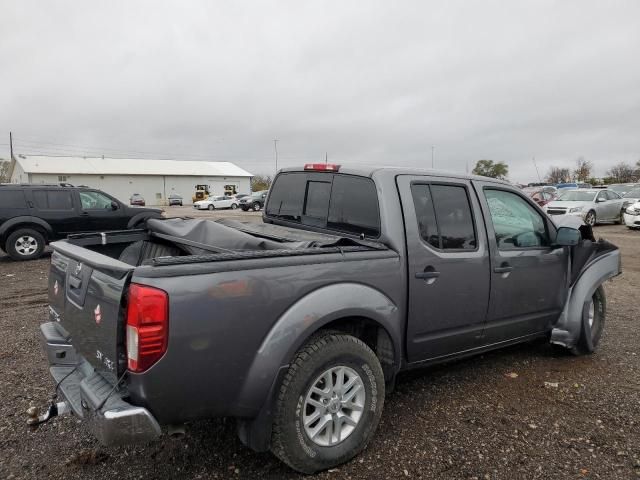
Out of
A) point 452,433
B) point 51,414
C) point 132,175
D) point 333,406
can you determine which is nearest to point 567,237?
point 452,433

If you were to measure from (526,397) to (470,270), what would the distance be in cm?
116

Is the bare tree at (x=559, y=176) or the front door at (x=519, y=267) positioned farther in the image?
the bare tree at (x=559, y=176)

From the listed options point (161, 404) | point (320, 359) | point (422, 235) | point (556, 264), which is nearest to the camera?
point (161, 404)

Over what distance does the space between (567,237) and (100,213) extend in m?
10.5

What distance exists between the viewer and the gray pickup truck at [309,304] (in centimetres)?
226

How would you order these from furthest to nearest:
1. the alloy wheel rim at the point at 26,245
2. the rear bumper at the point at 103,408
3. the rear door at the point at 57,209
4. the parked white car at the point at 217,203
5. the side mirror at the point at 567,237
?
1. the parked white car at the point at 217,203
2. the rear door at the point at 57,209
3. the alloy wheel rim at the point at 26,245
4. the side mirror at the point at 567,237
5. the rear bumper at the point at 103,408

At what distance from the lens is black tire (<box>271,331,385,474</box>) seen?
8.34 ft

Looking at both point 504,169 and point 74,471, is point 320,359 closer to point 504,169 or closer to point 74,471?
point 74,471

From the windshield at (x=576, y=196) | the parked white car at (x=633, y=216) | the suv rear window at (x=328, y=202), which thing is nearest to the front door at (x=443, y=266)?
the suv rear window at (x=328, y=202)

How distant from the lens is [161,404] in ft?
7.39

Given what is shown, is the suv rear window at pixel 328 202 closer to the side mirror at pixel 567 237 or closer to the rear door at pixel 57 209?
the side mirror at pixel 567 237

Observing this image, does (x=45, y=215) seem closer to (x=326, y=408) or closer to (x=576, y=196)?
(x=326, y=408)

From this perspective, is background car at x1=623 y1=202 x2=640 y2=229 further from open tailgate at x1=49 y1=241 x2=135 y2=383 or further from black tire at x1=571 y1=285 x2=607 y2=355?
open tailgate at x1=49 y1=241 x2=135 y2=383

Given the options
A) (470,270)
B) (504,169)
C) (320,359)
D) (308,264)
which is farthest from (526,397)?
(504,169)
